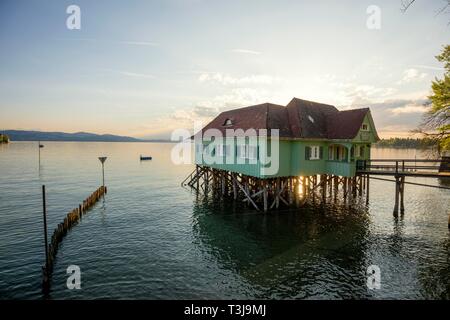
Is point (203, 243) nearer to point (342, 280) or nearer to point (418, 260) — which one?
point (342, 280)

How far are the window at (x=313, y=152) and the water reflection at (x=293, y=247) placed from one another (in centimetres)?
516

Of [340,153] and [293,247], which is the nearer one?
[293,247]

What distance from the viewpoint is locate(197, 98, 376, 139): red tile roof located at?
976 inches

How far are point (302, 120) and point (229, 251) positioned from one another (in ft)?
50.8

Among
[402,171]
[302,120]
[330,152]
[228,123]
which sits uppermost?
[228,123]

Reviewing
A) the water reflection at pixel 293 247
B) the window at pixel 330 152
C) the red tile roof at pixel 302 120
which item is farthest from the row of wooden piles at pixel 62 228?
the window at pixel 330 152

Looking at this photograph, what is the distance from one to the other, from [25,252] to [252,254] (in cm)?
1426

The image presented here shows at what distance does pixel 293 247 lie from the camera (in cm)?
1683

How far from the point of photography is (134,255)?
1588cm

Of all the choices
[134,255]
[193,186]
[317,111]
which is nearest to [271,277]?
[134,255]

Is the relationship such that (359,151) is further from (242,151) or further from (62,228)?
(62,228)

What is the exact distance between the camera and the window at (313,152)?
2495 cm

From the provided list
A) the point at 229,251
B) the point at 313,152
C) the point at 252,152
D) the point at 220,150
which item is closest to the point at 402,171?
the point at 313,152

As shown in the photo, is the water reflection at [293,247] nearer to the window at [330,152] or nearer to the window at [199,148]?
the window at [330,152]
